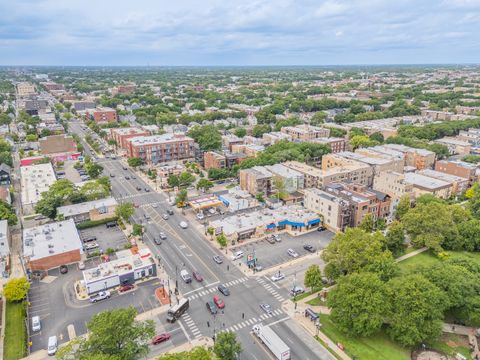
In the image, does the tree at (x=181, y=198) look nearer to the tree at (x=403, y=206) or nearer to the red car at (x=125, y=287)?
the red car at (x=125, y=287)

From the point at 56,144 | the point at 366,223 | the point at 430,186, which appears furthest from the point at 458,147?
the point at 56,144

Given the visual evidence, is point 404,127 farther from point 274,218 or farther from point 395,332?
point 395,332

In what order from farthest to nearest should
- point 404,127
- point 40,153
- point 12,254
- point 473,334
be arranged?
point 404,127, point 40,153, point 12,254, point 473,334

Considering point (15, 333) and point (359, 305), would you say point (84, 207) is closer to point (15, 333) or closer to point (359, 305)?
point (15, 333)

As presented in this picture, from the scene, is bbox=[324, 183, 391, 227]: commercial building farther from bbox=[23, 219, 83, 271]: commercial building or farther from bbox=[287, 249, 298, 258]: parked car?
bbox=[23, 219, 83, 271]: commercial building

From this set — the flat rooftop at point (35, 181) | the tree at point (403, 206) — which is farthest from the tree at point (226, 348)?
the flat rooftop at point (35, 181)

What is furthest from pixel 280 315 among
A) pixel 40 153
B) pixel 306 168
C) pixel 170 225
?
pixel 40 153
